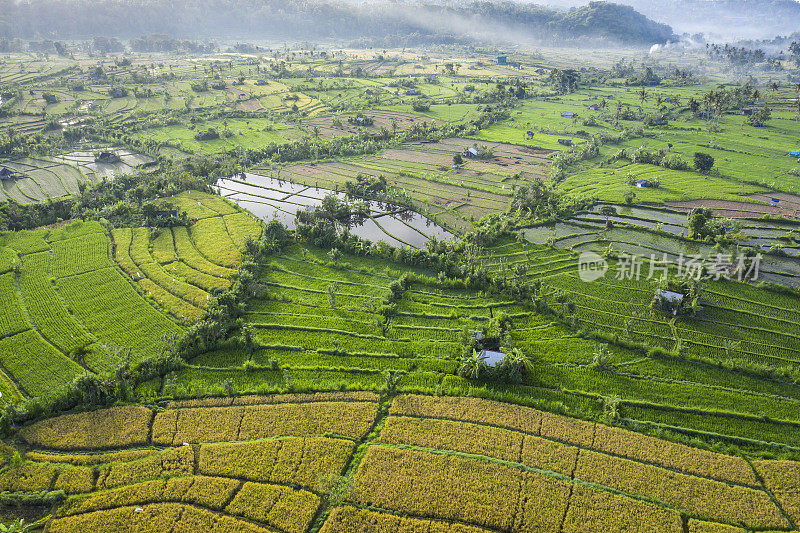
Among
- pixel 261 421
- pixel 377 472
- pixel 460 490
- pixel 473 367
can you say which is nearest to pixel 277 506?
pixel 377 472

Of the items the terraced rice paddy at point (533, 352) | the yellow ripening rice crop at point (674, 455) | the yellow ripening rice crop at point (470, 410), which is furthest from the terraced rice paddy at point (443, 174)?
the yellow ripening rice crop at point (674, 455)

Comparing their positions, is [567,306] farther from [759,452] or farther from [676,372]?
[759,452]

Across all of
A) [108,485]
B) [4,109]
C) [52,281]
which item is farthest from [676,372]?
[4,109]

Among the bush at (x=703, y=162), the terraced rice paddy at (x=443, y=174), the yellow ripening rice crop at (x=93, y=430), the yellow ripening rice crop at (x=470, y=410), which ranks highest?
the bush at (x=703, y=162)

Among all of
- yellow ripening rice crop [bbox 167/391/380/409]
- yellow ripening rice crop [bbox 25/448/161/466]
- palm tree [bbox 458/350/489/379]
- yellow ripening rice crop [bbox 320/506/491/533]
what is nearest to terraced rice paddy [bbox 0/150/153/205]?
yellow ripening rice crop [bbox 25/448/161/466]

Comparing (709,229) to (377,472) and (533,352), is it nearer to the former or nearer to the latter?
(533,352)

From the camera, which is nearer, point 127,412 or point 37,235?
point 127,412

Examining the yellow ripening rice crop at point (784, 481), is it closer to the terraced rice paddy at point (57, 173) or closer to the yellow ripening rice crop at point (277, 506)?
the yellow ripening rice crop at point (277, 506)
